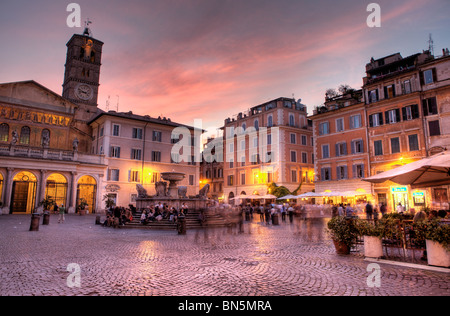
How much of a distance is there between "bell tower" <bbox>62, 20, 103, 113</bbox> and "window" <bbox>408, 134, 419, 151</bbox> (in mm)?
50194

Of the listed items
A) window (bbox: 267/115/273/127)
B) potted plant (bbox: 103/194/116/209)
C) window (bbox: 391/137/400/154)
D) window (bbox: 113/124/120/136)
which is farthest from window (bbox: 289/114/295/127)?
potted plant (bbox: 103/194/116/209)

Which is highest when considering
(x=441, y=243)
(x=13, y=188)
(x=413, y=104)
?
(x=413, y=104)

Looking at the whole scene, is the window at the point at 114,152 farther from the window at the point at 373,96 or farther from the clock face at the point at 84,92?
the window at the point at 373,96

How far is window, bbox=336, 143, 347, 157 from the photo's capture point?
3550 cm

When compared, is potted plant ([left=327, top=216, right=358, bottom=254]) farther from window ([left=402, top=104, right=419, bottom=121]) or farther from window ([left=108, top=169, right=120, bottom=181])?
window ([left=108, top=169, right=120, bottom=181])

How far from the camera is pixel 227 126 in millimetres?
55656

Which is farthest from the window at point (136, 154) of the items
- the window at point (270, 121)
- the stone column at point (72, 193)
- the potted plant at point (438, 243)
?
the potted plant at point (438, 243)

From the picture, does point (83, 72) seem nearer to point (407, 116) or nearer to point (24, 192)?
point (24, 192)

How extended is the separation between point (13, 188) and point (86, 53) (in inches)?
1473

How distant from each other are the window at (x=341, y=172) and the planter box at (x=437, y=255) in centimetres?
3004

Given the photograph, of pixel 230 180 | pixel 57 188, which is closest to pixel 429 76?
pixel 230 180

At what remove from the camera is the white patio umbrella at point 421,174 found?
25.2 ft

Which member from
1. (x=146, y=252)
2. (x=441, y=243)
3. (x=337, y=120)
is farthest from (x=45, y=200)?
(x=337, y=120)
